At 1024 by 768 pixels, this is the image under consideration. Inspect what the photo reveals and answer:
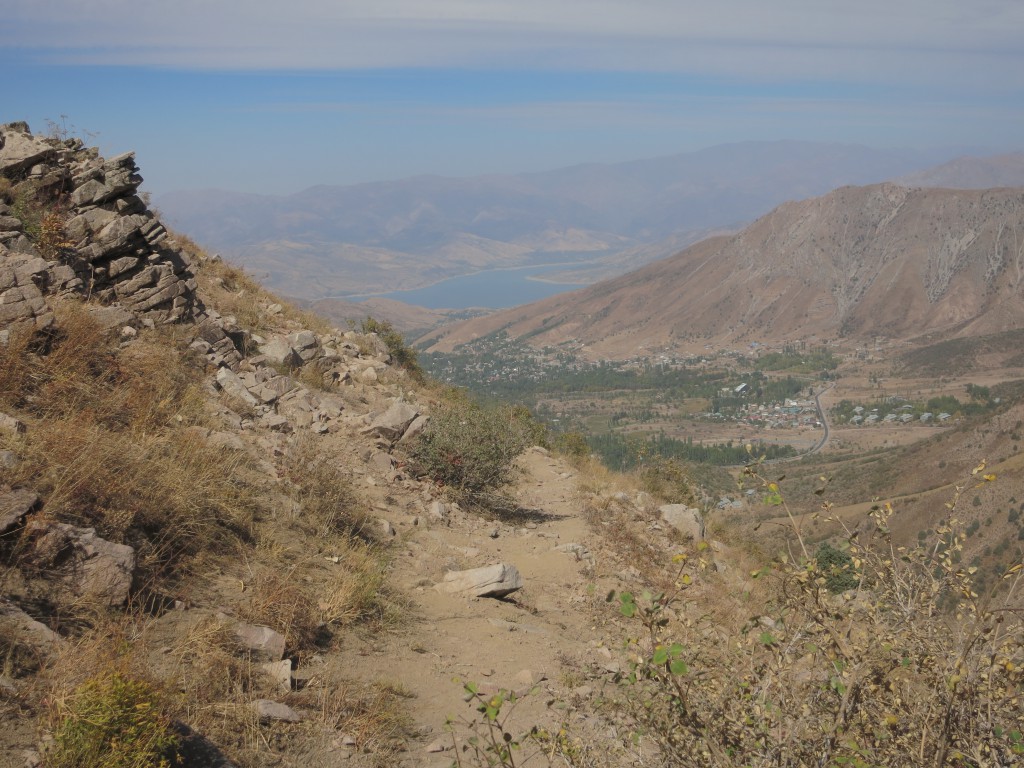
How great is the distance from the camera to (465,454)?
9375 millimetres

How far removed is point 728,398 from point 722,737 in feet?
402

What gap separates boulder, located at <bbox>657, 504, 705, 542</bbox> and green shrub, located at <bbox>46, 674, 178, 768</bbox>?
8132mm

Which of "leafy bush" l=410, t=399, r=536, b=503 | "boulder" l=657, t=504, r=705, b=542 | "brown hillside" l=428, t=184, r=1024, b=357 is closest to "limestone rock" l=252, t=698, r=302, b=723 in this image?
"leafy bush" l=410, t=399, r=536, b=503

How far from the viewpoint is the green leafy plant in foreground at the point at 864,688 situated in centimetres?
250

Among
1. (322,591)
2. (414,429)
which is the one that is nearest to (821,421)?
Answer: (414,429)

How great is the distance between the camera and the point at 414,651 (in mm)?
5254

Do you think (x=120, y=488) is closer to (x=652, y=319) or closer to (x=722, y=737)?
(x=722, y=737)

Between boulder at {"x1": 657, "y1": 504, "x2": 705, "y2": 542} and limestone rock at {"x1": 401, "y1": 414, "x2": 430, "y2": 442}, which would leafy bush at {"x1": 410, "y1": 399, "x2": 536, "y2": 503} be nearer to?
limestone rock at {"x1": 401, "y1": 414, "x2": 430, "y2": 442}

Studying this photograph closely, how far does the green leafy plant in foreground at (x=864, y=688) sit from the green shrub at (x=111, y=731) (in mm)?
2058

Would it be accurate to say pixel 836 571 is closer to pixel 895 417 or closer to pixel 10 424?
pixel 10 424

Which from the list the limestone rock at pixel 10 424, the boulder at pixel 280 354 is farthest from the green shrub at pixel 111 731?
the boulder at pixel 280 354

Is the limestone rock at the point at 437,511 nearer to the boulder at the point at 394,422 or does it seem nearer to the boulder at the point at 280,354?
the boulder at the point at 394,422

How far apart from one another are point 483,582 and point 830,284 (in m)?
178

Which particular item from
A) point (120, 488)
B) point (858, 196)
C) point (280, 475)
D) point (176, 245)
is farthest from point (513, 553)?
point (858, 196)
